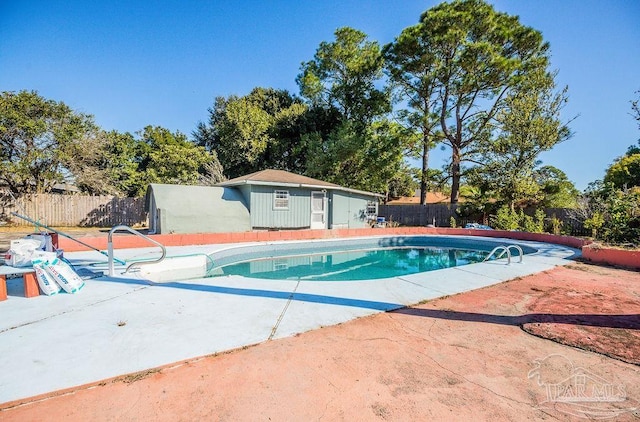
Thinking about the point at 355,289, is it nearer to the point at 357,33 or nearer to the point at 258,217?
the point at 258,217

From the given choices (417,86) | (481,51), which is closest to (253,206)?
(417,86)

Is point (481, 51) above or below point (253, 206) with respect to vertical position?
above

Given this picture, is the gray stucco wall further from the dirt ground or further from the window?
the dirt ground

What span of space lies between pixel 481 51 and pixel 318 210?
13.3m

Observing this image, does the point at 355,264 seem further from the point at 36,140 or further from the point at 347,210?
the point at 36,140

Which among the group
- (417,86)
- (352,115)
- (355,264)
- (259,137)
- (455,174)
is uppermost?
(417,86)

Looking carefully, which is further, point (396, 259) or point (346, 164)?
point (346, 164)

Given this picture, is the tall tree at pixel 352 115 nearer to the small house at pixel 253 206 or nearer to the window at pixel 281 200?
the small house at pixel 253 206

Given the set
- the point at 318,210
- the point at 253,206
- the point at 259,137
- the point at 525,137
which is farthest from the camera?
the point at 259,137

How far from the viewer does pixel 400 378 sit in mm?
2445

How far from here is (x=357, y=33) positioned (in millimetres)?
21547

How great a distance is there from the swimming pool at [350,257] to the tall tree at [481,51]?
34.6 ft

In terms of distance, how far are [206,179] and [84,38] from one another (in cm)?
1028

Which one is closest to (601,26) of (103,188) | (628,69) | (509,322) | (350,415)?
(628,69)
